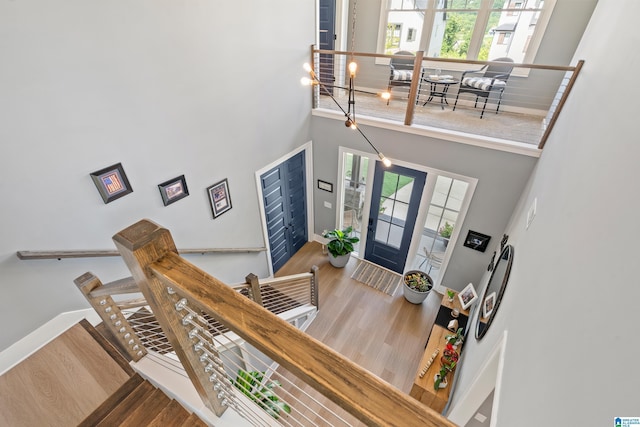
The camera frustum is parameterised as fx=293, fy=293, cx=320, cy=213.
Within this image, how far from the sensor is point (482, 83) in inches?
174

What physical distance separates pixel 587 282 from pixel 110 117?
9.64 feet

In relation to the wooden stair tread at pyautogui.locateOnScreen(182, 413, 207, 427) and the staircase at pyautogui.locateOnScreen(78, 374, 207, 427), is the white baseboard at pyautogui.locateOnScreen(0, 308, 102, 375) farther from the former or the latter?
the wooden stair tread at pyautogui.locateOnScreen(182, 413, 207, 427)

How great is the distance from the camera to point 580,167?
5.00 ft

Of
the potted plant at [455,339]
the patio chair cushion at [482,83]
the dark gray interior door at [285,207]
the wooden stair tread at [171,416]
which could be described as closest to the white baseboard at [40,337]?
the wooden stair tread at [171,416]

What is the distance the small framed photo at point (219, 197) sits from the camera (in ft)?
10.9

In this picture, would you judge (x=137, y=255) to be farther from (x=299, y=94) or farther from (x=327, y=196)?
(x=327, y=196)

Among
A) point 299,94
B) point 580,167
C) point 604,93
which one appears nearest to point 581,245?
point 580,167

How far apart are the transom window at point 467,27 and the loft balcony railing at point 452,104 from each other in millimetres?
268

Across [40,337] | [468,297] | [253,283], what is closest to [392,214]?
[468,297]

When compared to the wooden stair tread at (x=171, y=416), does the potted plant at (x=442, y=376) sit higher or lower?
lower

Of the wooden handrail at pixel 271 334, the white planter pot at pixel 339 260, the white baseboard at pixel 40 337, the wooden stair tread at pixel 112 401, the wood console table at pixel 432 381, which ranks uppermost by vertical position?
the wooden handrail at pixel 271 334

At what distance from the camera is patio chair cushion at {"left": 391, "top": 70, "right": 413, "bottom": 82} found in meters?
4.82

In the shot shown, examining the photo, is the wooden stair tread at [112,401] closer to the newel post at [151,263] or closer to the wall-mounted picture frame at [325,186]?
the newel post at [151,263]

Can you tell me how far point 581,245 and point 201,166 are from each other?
10.1ft
